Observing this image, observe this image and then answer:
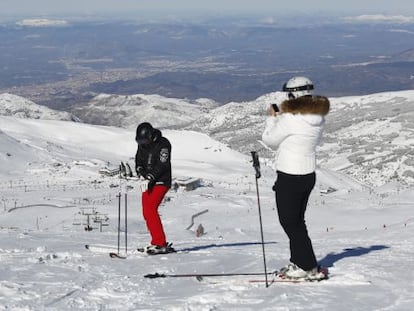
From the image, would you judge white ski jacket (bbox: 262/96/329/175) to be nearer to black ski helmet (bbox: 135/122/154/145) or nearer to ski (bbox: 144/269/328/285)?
ski (bbox: 144/269/328/285)

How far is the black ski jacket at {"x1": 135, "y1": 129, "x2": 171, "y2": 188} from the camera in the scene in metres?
10.2

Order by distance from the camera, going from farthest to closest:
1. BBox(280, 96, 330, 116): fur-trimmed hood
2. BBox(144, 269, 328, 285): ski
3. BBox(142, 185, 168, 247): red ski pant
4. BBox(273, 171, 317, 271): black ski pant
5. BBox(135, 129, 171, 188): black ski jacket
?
1. BBox(142, 185, 168, 247): red ski pant
2. BBox(135, 129, 171, 188): black ski jacket
3. BBox(144, 269, 328, 285): ski
4. BBox(273, 171, 317, 271): black ski pant
5. BBox(280, 96, 330, 116): fur-trimmed hood

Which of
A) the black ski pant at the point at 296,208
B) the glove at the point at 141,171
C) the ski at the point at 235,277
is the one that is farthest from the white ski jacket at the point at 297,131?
the glove at the point at 141,171

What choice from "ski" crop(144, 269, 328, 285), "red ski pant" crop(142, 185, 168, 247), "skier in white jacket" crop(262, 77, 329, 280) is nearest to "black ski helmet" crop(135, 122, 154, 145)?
"red ski pant" crop(142, 185, 168, 247)

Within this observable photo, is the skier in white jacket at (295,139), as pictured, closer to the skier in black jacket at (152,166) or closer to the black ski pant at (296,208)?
the black ski pant at (296,208)

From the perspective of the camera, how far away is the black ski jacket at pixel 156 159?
10.2m

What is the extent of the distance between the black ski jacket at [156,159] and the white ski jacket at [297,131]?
2980 millimetres

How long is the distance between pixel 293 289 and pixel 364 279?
118 centimetres

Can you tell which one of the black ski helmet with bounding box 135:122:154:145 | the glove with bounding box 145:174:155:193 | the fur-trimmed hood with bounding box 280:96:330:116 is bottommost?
the glove with bounding box 145:174:155:193

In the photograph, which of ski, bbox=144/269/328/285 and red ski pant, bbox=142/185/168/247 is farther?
red ski pant, bbox=142/185/168/247

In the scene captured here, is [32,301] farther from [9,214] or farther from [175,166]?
[175,166]

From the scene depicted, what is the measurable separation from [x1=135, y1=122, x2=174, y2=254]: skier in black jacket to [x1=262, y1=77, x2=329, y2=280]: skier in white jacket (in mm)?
2913

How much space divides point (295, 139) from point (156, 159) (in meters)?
3.39

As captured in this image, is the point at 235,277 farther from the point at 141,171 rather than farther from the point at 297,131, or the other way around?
the point at 141,171
